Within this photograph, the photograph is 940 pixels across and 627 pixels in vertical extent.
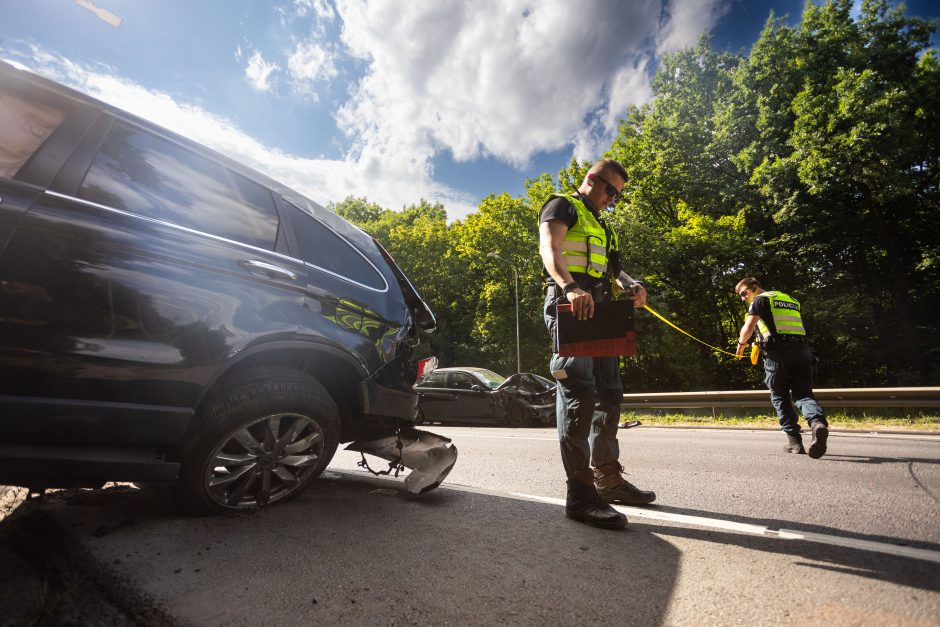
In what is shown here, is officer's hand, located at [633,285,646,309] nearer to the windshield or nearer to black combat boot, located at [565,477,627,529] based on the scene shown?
black combat boot, located at [565,477,627,529]

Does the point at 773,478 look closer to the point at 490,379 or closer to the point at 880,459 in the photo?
the point at 880,459

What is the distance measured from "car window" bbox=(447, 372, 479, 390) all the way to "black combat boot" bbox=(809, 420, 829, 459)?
7.30 meters

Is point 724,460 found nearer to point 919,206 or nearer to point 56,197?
point 56,197

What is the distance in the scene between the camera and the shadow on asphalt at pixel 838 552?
1624 millimetres

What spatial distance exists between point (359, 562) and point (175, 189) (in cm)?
176

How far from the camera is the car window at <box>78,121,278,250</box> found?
1.80 m

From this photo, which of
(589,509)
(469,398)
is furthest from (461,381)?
(589,509)

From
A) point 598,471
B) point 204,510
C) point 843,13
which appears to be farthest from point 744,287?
point 843,13

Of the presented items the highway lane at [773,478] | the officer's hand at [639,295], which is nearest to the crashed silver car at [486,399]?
the highway lane at [773,478]

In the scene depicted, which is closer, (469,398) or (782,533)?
(782,533)

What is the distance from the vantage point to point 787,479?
327 cm

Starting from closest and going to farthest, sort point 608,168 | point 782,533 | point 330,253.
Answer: point 782,533
point 330,253
point 608,168

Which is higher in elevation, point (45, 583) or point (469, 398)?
point (469, 398)

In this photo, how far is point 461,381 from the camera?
11.0 metres
